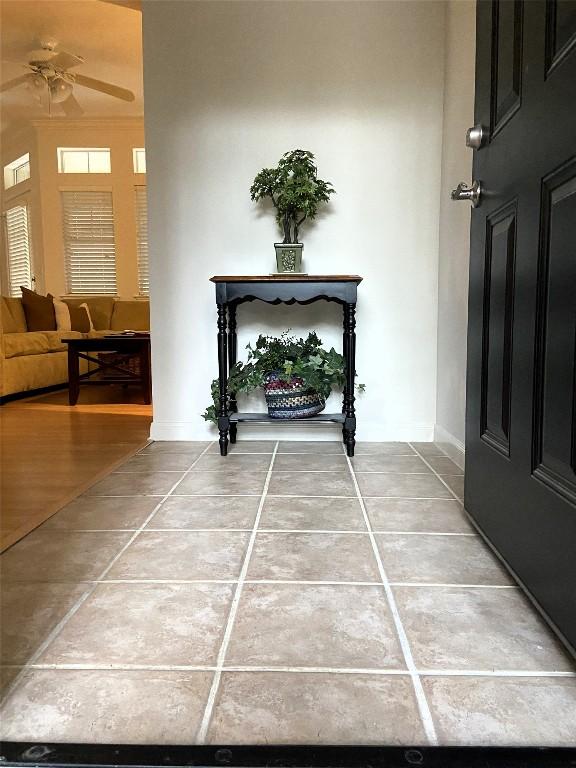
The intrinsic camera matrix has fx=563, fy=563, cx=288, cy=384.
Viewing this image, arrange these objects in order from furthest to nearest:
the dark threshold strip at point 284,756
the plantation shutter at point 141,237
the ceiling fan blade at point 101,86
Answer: the plantation shutter at point 141,237 < the ceiling fan blade at point 101,86 < the dark threshold strip at point 284,756

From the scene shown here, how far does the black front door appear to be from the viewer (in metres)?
0.92

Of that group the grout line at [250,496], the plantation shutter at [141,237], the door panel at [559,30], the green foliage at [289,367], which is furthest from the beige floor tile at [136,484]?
the plantation shutter at [141,237]

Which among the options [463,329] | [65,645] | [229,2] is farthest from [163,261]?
[65,645]

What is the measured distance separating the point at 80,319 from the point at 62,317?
0.84 feet

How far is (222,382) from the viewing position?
8.11ft

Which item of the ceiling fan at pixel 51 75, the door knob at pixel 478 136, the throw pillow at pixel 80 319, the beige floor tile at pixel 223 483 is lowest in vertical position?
the beige floor tile at pixel 223 483

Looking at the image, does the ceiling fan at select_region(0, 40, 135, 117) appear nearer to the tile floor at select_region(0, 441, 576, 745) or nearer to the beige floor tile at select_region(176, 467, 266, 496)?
the beige floor tile at select_region(176, 467, 266, 496)

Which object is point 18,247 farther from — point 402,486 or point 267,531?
point 267,531

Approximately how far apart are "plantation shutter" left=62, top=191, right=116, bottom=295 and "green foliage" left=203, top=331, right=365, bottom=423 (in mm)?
4520

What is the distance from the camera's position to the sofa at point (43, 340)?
4375mm

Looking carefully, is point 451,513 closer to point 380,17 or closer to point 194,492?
point 194,492

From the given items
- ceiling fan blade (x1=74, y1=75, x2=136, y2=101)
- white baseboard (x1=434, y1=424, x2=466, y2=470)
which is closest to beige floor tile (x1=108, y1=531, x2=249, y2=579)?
white baseboard (x1=434, y1=424, x2=466, y2=470)

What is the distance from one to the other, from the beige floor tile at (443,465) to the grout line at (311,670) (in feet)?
4.16

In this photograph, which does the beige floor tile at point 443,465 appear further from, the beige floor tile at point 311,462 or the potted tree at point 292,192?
the potted tree at point 292,192
